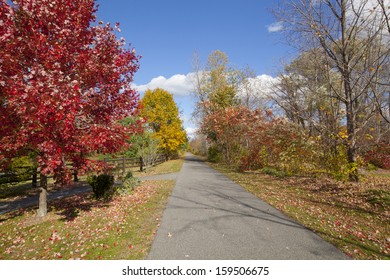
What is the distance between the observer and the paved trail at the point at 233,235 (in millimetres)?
4246

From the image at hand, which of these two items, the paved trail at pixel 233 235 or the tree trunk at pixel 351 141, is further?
the tree trunk at pixel 351 141

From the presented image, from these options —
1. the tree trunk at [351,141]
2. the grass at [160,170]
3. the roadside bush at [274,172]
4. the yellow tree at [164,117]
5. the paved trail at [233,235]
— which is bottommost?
the grass at [160,170]

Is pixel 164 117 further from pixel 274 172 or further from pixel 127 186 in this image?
pixel 127 186

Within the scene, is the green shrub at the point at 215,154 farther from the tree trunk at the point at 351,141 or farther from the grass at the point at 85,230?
the grass at the point at 85,230

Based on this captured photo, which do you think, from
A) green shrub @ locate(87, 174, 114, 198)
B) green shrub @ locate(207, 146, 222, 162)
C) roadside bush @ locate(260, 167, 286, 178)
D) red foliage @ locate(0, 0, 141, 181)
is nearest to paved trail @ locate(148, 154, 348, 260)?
red foliage @ locate(0, 0, 141, 181)

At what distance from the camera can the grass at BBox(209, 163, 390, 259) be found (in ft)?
15.3

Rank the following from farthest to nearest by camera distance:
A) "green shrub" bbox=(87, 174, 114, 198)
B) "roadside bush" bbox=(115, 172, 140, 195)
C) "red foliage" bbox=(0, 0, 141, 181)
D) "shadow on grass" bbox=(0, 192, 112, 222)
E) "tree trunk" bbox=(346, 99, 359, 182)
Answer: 1. "tree trunk" bbox=(346, 99, 359, 182)
2. "roadside bush" bbox=(115, 172, 140, 195)
3. "green shrub" bbox=(87, 174, 114, 198)
4. "shadow on grass" bbox=(0, 192, 112, 222)
5. "red foliage" bbox=(0, 0, 141, 181)

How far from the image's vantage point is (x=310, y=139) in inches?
446

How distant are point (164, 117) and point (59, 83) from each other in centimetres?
3083

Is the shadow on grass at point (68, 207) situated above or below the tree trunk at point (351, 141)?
below

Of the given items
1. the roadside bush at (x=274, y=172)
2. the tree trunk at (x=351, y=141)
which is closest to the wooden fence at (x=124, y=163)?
the roadside bush at (x=274, y=172)

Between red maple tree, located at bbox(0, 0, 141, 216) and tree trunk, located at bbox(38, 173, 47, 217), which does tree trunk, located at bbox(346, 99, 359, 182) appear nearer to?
red maple tree, located at bbox(0, 0, 141, 216)

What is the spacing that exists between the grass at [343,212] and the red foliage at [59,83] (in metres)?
5.88

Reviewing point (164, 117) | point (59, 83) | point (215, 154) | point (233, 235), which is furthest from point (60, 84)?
point (164, 117)
